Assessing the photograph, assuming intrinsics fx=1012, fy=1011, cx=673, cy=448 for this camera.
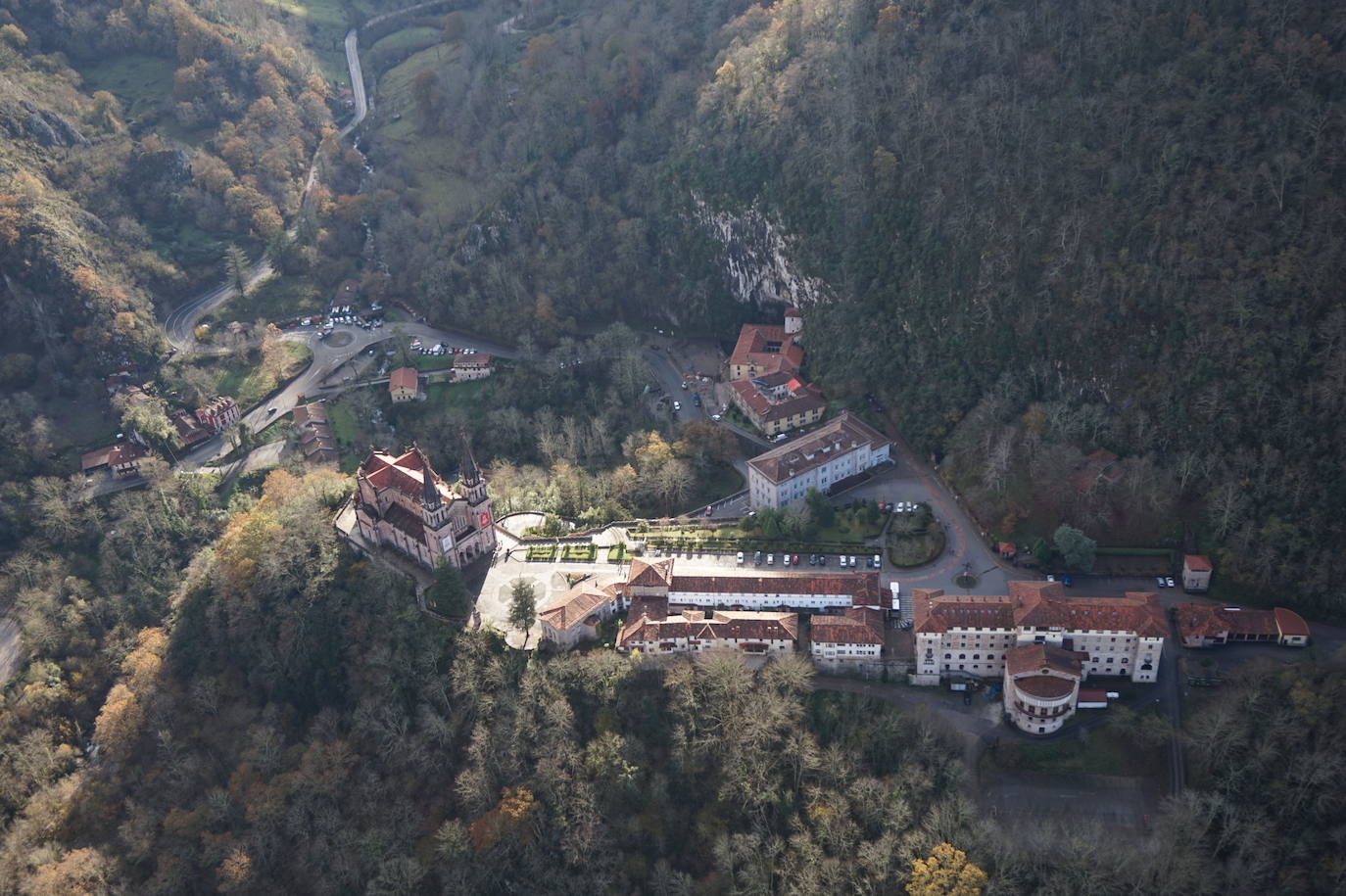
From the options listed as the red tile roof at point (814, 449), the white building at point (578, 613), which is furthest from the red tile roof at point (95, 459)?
the red tile roof at point (814, 449)

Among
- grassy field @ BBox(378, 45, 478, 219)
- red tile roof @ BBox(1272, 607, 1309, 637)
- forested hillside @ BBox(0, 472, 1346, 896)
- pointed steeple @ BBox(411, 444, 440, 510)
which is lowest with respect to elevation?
forested hillside @ BBox(0, 472, 1346, 896)

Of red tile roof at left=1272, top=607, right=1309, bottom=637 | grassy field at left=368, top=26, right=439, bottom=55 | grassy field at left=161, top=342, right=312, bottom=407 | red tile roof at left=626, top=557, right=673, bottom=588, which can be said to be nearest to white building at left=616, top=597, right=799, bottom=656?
red tile roof at left=626, top=557, right=673, bottom=588

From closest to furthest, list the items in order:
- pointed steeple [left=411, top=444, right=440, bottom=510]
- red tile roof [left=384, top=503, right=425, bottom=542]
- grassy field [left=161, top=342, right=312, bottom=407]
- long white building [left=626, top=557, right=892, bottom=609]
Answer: long white building [left=626, top=557, right=892, bottom=609]
pointed steeple [left=411, top=444, right=440, bottom=510]
red tile roof [left=384, top=503, right=425, bottom=542]
grassy field [left=161, top=342, right=312, bottom=407]

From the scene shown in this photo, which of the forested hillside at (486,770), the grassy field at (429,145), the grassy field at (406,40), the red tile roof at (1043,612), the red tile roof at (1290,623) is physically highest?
the grassy field at (406,40)

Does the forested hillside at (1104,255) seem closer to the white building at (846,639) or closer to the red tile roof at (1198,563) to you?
the red tile roof at (1198,563)

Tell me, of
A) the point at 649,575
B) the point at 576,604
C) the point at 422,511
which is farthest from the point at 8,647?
the point at 649,575

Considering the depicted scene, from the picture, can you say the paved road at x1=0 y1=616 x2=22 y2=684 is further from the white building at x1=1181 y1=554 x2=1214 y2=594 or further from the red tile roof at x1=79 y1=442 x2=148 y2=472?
the white building at x1=1181 y1=554 x2=1214 y2=594

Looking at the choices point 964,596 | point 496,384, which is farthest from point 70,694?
point 964,596
